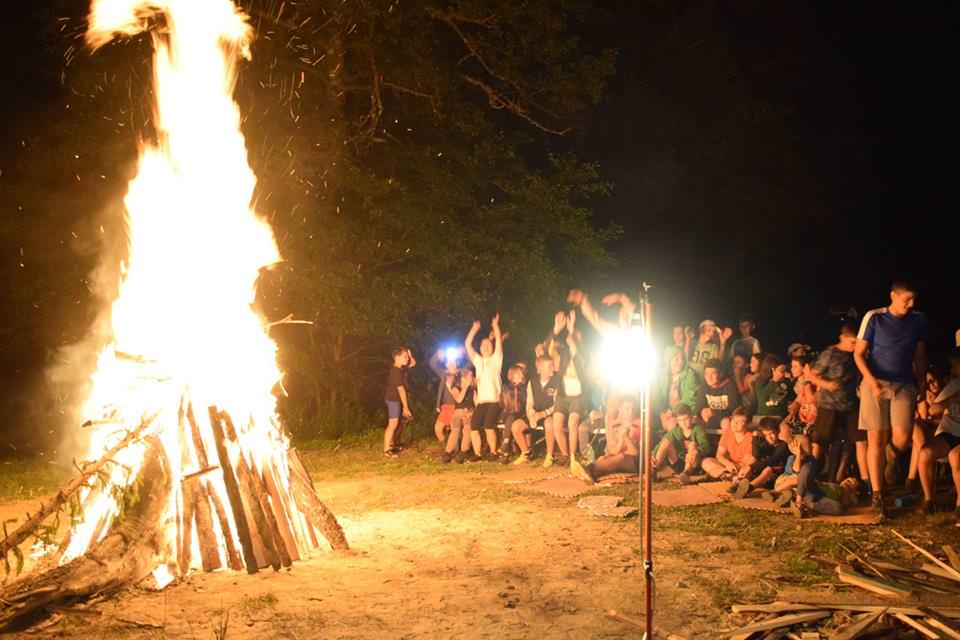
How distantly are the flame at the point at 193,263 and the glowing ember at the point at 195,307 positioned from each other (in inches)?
0.4

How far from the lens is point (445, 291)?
15.8 meters

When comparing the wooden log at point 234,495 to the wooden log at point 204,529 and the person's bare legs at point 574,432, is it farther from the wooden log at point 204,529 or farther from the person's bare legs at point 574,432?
the person's bare legs at point 574,432

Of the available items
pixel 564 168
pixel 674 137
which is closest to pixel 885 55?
pixel 674 137

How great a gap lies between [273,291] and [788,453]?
30.8 feet

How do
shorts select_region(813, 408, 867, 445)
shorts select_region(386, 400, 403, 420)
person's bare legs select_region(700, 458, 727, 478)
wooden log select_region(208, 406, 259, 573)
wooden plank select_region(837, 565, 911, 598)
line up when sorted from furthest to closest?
1. shorts select_region(386, 400, 403, 420)
2. person's bare legs select_region(700, 458, 727, 478)
3. shorts select_region(813, 408, 867, 445)
4. wooden log select_region(208, 406, 259, 573)
5. wooden plank select_region(837, 565, 911, 598)

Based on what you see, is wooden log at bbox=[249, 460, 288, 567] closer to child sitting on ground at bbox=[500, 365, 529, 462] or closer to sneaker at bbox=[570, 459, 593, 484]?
sneaker at bbox=[570, 459, 593, 484]

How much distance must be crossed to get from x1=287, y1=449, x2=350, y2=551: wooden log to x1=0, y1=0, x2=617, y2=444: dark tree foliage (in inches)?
291

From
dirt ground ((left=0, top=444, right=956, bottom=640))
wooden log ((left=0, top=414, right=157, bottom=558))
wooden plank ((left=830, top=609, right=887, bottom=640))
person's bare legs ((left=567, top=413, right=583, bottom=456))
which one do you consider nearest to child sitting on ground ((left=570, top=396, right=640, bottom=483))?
person's bare legs ((left=567, top=413, right=583, bottom=456))

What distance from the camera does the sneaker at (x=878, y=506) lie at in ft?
26.2

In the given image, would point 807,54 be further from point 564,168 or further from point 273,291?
point 273,291

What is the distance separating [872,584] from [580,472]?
17.5ft

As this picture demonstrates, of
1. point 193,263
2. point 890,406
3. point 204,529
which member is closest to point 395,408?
point 193,263

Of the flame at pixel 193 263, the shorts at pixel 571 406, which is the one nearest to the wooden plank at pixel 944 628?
the flame at pixel 193 263

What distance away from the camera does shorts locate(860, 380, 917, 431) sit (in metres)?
8.04
